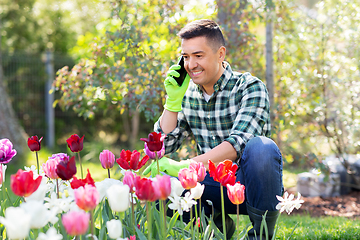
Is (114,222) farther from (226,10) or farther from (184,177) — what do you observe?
(226,10)

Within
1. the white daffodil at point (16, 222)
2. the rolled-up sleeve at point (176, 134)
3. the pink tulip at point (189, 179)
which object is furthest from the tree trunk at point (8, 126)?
the white daffodil at point (16, 222)

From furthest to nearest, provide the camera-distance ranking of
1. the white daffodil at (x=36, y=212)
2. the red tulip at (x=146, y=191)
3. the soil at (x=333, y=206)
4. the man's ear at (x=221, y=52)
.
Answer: the soil at (x=333, y=206) → the man's ear at (x=221, y=52) → the red tulip at (x=146, y=191) → the white daffodil at (x=36, y=212)

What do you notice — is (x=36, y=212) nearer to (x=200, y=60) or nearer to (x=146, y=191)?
(x=146, y=191)

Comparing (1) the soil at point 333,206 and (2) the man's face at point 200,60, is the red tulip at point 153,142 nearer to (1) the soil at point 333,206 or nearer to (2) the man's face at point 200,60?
(2) the man's face at point 200,60

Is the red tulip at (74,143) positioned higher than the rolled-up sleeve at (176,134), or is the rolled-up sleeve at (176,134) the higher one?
the red tulip at (74,143)

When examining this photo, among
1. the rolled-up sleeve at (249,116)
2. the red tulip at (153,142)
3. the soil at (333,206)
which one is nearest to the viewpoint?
the red tulip at (153,142)

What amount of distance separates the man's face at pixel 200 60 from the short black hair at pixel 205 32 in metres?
0.02

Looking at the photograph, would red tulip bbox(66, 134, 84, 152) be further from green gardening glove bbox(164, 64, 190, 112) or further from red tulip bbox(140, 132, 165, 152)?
green gardening glove bbox(164, 64, 190, 112)

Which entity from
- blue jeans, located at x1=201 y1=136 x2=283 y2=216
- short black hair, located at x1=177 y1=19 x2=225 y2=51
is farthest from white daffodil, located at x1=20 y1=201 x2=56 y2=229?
short black hair, located at x1=177 y1=19 x2=225 y2=51

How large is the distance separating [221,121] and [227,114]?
0.19ft

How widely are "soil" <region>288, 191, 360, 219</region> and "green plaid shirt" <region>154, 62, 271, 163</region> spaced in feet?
4.22

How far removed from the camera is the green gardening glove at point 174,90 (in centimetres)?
214

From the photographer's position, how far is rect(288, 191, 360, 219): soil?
3049mm

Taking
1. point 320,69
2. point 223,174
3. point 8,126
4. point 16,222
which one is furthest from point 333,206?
point 8,126
